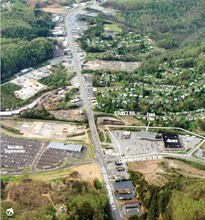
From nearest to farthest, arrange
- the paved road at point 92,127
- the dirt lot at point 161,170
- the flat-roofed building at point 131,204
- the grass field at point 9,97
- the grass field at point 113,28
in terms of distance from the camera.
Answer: the flat-roofed building at point 131,204 → the paved road at point 92,127 → the dirt lot at point 161,170 → the grass field at point 9,97 → the grass field at point 113,28

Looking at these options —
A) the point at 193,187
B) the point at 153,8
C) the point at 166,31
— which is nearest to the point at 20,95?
the point at 193,187

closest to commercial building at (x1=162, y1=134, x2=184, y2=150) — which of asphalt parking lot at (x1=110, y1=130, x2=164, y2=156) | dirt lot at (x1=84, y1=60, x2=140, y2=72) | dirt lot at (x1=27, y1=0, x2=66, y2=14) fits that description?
asphalt parking lot at (x1=110, y1=130, x2=164, y2=156)

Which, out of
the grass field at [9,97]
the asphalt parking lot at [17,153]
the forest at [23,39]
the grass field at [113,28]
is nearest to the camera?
the asphalt parking lot at [17,153]

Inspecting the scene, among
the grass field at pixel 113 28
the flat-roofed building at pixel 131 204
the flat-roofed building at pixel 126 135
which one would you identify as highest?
the grass field at pixel 113 28

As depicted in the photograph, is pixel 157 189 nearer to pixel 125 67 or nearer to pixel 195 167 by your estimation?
pixel 195 167

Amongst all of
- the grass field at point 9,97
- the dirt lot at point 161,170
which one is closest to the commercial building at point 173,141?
the dirt lot at point 161,170

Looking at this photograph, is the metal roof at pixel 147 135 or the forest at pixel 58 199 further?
the metal roof at pixel 147 135

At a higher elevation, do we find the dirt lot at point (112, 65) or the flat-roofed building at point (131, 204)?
the dirt lot at point (112, 65)

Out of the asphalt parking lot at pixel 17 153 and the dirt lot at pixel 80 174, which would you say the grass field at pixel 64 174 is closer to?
the dirt lot at pixel 80 174
